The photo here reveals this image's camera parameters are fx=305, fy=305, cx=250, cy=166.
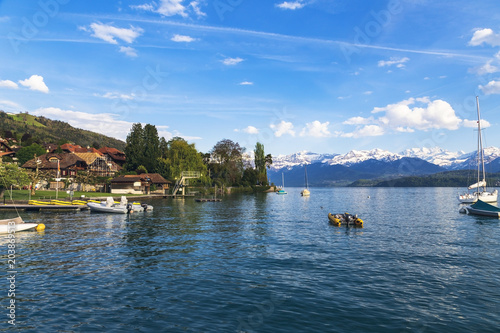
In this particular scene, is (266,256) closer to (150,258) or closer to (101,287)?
(150,258)

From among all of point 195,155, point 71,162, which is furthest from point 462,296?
point 71,162

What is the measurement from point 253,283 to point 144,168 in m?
114

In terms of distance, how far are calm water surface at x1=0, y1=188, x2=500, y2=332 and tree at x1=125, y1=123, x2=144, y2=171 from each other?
9679cm

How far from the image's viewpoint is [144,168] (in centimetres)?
12519

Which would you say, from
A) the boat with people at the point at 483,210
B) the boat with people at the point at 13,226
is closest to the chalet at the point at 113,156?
the boat with people at the point at 13,226

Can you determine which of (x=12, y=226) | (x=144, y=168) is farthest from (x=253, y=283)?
(x=144, y=168)

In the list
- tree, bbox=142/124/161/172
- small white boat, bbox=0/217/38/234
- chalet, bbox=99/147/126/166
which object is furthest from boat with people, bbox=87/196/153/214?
chalet, bbox=99/147/126/166

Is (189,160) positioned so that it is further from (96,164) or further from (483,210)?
(483,210)

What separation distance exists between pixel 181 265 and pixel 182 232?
15957 mm

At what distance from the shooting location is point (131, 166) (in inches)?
5192

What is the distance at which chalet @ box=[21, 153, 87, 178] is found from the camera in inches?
4190

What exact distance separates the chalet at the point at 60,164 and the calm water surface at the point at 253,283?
8188cm

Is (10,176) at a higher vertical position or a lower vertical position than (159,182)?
higher

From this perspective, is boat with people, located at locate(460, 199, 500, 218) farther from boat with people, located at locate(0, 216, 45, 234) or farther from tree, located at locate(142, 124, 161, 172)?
tree, located at locate(142, 124, 161, 172)
